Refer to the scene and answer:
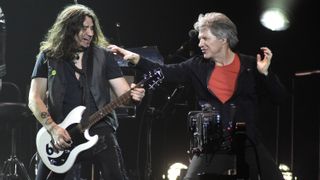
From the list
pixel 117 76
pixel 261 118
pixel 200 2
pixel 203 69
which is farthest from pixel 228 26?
pixel 200 2

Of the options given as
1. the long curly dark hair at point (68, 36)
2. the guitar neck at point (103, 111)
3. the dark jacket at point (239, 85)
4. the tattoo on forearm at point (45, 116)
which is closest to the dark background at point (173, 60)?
the long curly dark hair at point (68, 36)

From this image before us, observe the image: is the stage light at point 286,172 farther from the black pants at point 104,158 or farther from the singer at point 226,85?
the black pants at point 104,158

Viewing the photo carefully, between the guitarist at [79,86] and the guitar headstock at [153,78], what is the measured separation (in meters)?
0.08

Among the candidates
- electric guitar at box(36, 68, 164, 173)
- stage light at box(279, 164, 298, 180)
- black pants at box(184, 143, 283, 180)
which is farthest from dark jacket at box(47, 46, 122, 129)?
stage light at box(279, 164, 298, 180)

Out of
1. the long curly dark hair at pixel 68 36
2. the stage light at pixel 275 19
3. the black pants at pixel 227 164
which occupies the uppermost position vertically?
the stage light at pixel 275 19

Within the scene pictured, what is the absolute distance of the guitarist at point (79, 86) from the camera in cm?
495

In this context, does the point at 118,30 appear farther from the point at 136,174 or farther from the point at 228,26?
the point at 228,26

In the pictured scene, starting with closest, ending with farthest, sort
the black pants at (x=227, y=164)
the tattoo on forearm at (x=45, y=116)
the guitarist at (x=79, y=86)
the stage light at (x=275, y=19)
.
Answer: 1. the black pants at (x=227, y=164)
2. the guitarist at (x=79, y=86)
3. the tattoo on forearm at (x=45, y=116)
4. the stage light at (x=275, y=19)

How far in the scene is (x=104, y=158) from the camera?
4.89 metres

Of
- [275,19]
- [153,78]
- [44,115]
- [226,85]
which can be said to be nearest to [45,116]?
[44,115]

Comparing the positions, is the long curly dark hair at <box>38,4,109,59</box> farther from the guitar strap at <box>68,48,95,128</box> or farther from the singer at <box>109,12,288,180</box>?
the singer at <box>109,12,288,180</box>

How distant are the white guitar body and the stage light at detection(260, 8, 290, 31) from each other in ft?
13.8

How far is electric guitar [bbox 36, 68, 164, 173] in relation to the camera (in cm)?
497

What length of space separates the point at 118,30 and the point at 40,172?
4.68 metres
